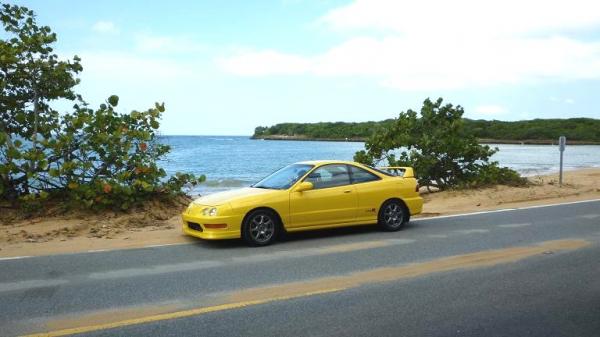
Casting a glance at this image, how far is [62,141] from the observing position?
12.7 m

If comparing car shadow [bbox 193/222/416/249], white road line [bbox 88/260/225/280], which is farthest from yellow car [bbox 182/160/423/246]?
white road line [bbox 88/260/225/280]

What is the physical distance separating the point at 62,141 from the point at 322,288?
8.45m

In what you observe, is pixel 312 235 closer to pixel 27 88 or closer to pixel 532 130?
pixel 27 88

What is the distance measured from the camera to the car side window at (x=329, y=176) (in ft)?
33.7

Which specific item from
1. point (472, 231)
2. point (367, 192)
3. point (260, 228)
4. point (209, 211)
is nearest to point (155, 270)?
point (209, 211)

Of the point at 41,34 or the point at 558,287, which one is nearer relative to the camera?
the point at 558,287

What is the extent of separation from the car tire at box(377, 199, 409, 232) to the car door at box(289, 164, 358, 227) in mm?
662

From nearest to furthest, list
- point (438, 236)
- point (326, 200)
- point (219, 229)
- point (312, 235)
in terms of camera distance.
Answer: point (219, 229), point (326, 200), point (438, 236), point (312, 235)

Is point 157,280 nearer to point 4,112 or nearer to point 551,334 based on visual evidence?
point 551,334

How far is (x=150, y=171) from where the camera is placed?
43.9 ft

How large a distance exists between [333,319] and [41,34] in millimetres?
10971

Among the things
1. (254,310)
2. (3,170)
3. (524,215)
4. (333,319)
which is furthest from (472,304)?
(3,170)

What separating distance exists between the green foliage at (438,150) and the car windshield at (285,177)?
379 inches

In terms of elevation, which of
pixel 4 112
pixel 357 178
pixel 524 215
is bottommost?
pixel 524 215
